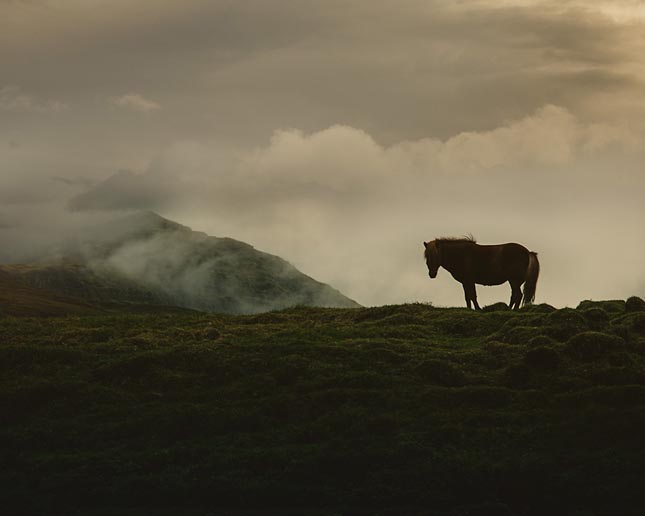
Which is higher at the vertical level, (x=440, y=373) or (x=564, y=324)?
(x=564, y=324)

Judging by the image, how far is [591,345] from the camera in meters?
32.1

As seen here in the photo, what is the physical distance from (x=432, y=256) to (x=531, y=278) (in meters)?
6.04

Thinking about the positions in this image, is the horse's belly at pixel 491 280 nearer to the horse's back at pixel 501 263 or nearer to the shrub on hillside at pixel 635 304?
the horse's back at pixel 501 263

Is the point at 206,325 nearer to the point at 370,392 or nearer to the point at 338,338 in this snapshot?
the point at 338,338

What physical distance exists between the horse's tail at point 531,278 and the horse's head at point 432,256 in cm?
542

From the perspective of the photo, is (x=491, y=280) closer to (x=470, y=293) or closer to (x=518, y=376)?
(x=470, y=293)

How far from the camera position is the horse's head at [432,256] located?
160ft

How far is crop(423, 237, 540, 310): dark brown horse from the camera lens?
4691 centimetres

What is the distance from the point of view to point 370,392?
92.8 feet

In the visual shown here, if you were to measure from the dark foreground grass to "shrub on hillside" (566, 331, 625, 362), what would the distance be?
0.07m

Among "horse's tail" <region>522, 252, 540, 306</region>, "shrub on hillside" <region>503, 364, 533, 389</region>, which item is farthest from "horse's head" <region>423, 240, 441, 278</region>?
"shrub on hillside" <region>503, 364, 533, 389</region>

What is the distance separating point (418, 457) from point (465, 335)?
54.1 ft

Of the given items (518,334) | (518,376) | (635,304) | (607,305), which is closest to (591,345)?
(518,334)

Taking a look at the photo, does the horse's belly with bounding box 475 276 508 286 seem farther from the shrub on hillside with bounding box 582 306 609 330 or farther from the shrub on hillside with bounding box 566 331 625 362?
the shrub on hillside with bounding box 566 331 625 362
